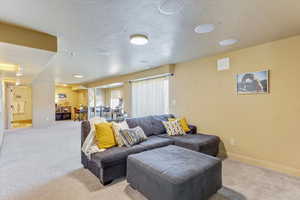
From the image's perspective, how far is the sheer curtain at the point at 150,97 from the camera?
4715 mm

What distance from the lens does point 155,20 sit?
1940 millimetres

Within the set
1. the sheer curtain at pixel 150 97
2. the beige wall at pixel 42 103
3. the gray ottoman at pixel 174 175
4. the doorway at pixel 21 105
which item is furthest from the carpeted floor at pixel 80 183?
the doorway at pixel 21 105

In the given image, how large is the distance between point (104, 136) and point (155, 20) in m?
1.94

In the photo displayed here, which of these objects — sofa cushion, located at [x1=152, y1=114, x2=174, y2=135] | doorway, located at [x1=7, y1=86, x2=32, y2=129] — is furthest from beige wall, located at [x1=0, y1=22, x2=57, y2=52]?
doorway, located at [x1=7, y1=86, x2=32, y2=129]

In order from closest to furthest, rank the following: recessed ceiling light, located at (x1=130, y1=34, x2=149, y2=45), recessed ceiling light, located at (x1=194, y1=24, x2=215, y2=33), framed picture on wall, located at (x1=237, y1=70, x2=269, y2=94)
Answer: recessed ceiling light, located at (x1=194, y1=24, x2=215, y2=33) → recessed ceiling light, located at (x1=130, y1=34, x2=149, y2=45) → framed picture on wall, located at (x1=237, y1=70, x2=269, y2=94)

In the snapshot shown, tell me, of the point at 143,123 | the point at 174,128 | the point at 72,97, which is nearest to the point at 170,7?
the point at 143,123

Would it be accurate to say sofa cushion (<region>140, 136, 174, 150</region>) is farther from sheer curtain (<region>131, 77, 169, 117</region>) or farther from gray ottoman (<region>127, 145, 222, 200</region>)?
sheer curtain (<region>131, 77, 169, 117</region>)

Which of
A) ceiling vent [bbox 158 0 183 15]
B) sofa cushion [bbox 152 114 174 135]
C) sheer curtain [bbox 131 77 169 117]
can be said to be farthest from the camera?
sheer curtain [bbox 131 77 169 117]

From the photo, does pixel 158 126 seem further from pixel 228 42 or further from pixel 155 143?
pixel 228 42

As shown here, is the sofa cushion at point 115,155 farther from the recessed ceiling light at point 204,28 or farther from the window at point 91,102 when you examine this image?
the window at point 91,102

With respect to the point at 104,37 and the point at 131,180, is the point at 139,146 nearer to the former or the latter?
the point at 131,180

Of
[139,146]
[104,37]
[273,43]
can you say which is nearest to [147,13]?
[104,37]

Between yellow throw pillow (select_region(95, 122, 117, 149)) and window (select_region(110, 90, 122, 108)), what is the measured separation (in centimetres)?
771

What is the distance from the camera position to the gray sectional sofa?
7.33 ft
